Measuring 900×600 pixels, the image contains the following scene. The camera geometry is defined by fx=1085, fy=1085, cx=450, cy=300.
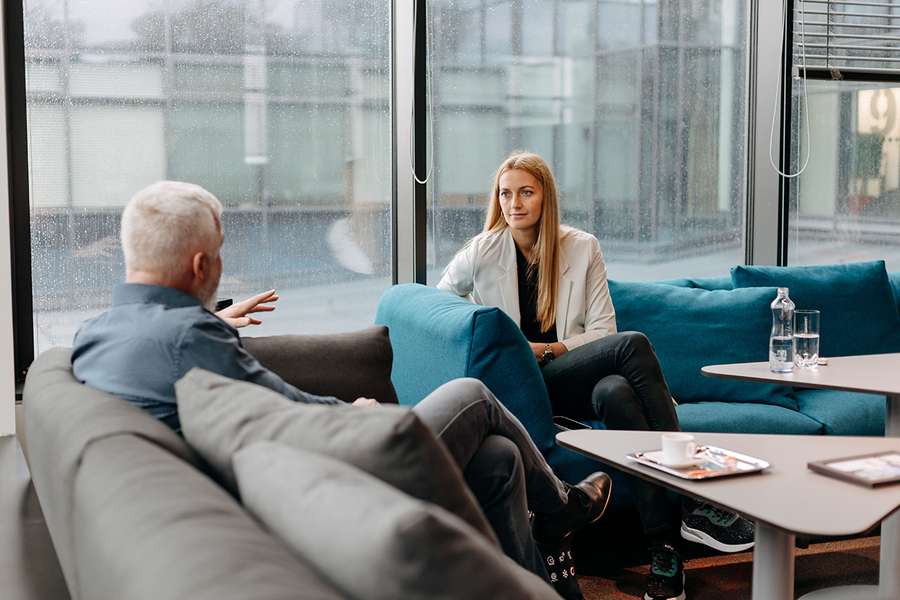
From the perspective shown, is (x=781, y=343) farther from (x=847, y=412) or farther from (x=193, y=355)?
(x=193, y=355)

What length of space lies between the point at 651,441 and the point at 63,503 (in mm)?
1376

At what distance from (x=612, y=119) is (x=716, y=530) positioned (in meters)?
2.01

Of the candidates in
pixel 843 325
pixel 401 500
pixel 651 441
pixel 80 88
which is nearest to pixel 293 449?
pixel 401 500

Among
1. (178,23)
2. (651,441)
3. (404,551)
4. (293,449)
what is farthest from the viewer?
(178,23)

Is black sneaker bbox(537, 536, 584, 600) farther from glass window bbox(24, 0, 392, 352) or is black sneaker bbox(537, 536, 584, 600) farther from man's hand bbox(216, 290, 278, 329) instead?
glass window bbox(24, 0, 392, 352)

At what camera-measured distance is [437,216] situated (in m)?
4.38

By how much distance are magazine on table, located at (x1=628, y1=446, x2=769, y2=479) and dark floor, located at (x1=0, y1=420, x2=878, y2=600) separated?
2.97 ft

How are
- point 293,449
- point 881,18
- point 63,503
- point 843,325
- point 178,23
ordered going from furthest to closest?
point 881,18
point 843,325
point 178,23
point 63,503
point 293,449

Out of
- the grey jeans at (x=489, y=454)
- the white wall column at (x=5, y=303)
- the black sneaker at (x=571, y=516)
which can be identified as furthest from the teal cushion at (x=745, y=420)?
the white wall column at (x=5, y=303)

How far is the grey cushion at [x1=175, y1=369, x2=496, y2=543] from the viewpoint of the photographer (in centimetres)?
126

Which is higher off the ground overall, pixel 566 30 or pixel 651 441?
pixel 566 30

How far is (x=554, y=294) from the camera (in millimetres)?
3746

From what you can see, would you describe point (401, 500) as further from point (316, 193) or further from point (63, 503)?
point (316, 193)

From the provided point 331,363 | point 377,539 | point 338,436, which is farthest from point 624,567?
point 377,539
